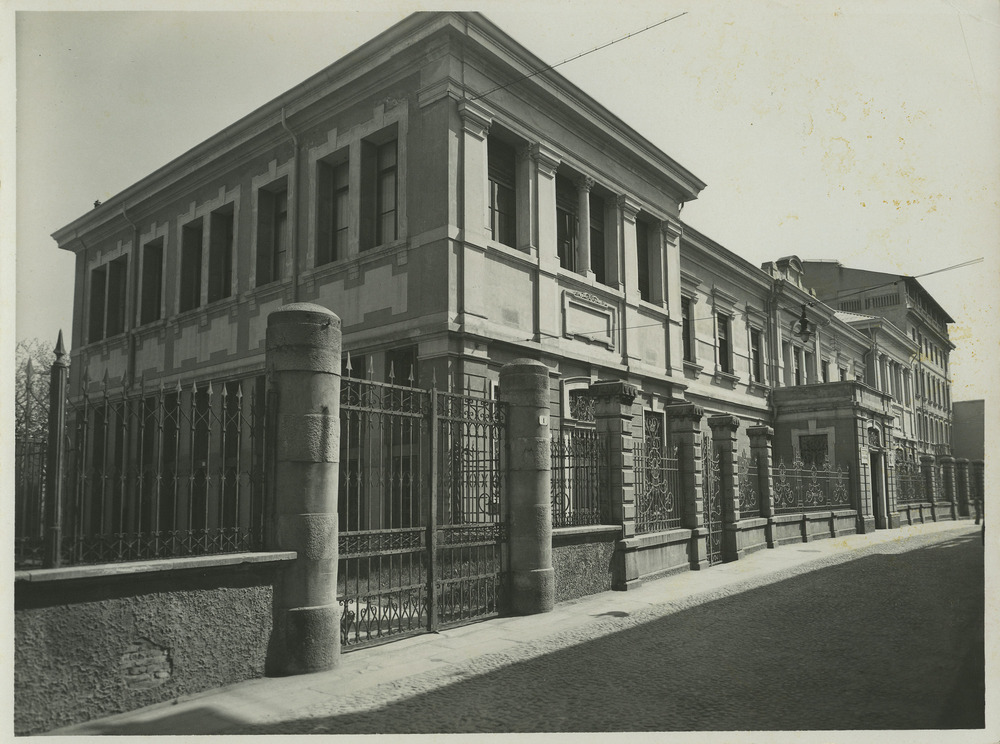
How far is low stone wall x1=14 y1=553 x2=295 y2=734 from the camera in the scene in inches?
198

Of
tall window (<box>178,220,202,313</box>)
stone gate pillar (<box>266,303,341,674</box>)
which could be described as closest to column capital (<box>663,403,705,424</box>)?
stone gate pillar (<box>266,303,341,674</box>)

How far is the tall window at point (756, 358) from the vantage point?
28.5 m

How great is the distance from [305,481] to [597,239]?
1247 cm

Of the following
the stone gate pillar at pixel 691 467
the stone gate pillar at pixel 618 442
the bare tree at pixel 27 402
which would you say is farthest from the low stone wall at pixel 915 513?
the bare tree at pixel 27 402

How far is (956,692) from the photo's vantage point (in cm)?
607

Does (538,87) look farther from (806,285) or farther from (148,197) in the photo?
(806,285)

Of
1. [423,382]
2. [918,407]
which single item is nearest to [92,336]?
[423,382]

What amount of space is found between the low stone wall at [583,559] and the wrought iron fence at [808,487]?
889 centimetres

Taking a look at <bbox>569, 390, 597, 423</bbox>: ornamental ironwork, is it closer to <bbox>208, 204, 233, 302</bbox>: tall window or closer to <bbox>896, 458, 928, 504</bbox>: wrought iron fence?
<bbox>208, 204, 233, 302</bbox>: tall window

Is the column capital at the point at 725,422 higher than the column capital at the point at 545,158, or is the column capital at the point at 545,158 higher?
the column capital at the point at 545,158

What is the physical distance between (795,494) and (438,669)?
50.5 ft

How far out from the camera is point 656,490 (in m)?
13.1

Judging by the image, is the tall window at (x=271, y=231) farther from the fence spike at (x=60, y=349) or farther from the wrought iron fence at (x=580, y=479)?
the fence spike at (x=60, y=349)

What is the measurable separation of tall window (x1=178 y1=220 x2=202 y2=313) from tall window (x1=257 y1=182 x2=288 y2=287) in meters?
2.55
